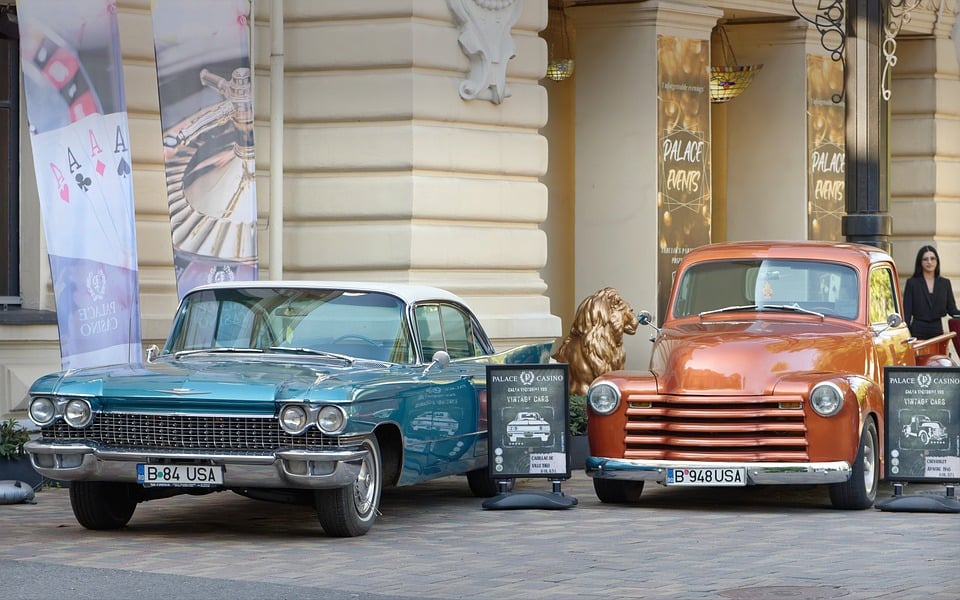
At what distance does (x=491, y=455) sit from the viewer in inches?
463

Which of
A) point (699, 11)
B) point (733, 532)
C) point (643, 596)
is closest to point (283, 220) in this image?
point (699, 11)

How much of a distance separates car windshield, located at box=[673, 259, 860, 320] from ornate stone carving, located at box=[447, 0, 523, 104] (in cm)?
362

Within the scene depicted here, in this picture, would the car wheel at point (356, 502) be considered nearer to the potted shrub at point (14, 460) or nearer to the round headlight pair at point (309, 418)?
the round headlight pair at point (309, 418)

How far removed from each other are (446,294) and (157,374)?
8.76 ft

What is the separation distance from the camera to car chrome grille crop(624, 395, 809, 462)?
37.0 ft

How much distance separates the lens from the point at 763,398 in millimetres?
11328

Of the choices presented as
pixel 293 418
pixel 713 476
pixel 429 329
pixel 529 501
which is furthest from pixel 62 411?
pixel 713 476

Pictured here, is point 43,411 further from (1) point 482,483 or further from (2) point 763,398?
(2) point 763,398

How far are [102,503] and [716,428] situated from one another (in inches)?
151

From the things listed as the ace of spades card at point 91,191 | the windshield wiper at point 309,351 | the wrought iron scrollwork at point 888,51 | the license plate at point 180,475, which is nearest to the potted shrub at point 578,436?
the wrought iron scrollwork at point 888,51

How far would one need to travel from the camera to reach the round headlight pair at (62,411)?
9.94 metres

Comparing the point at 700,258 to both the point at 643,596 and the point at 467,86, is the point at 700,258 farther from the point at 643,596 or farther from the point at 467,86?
the point at 643,596

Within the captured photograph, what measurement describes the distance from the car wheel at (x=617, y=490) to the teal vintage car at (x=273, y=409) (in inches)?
37.6

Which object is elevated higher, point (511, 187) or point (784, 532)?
point (511, 187)
